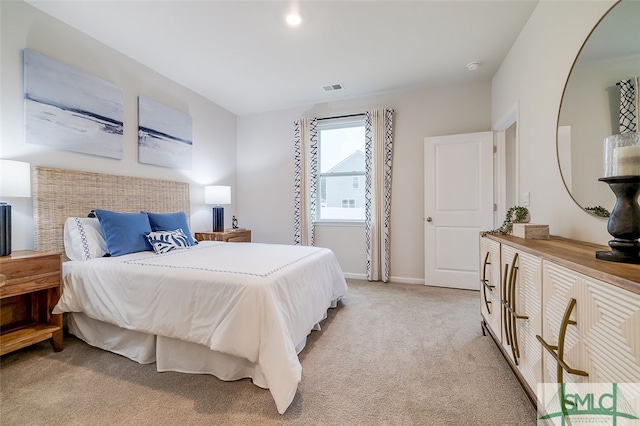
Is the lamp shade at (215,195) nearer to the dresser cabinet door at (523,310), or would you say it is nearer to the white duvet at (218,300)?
the white duvet at (218,300)

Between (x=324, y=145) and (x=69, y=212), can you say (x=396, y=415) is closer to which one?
(x=69, y=212)

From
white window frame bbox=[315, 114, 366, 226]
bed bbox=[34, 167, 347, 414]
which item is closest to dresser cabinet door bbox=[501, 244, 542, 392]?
bed bbox=[34, 167, 347, 414]

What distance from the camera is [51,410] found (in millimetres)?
1453

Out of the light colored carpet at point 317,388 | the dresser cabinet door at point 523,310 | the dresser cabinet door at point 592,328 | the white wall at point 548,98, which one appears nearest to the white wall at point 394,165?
the white wall at point 548,98

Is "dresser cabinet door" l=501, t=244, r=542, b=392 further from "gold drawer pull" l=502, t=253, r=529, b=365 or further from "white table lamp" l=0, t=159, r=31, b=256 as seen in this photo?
"white table lamp" l=0, t=159, r=31, b=256

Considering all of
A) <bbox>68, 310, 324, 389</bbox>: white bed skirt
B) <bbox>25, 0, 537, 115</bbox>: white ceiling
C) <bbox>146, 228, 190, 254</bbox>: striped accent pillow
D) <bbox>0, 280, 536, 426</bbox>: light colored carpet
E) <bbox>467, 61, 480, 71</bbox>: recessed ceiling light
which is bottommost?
<bbox>0, 280, 536, 426</bbox>: light colored carpet

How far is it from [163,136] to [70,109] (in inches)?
38.0

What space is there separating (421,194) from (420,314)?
1.77m

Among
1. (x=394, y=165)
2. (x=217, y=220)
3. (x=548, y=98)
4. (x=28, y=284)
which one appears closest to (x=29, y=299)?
(x=28, y=284)

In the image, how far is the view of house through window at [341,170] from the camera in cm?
427

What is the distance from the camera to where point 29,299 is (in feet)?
7.09

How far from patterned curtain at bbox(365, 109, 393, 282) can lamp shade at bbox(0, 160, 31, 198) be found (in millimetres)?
A: 3557

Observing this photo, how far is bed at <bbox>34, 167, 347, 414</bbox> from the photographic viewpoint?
154 cm

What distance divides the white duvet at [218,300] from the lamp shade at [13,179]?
2.08ft
